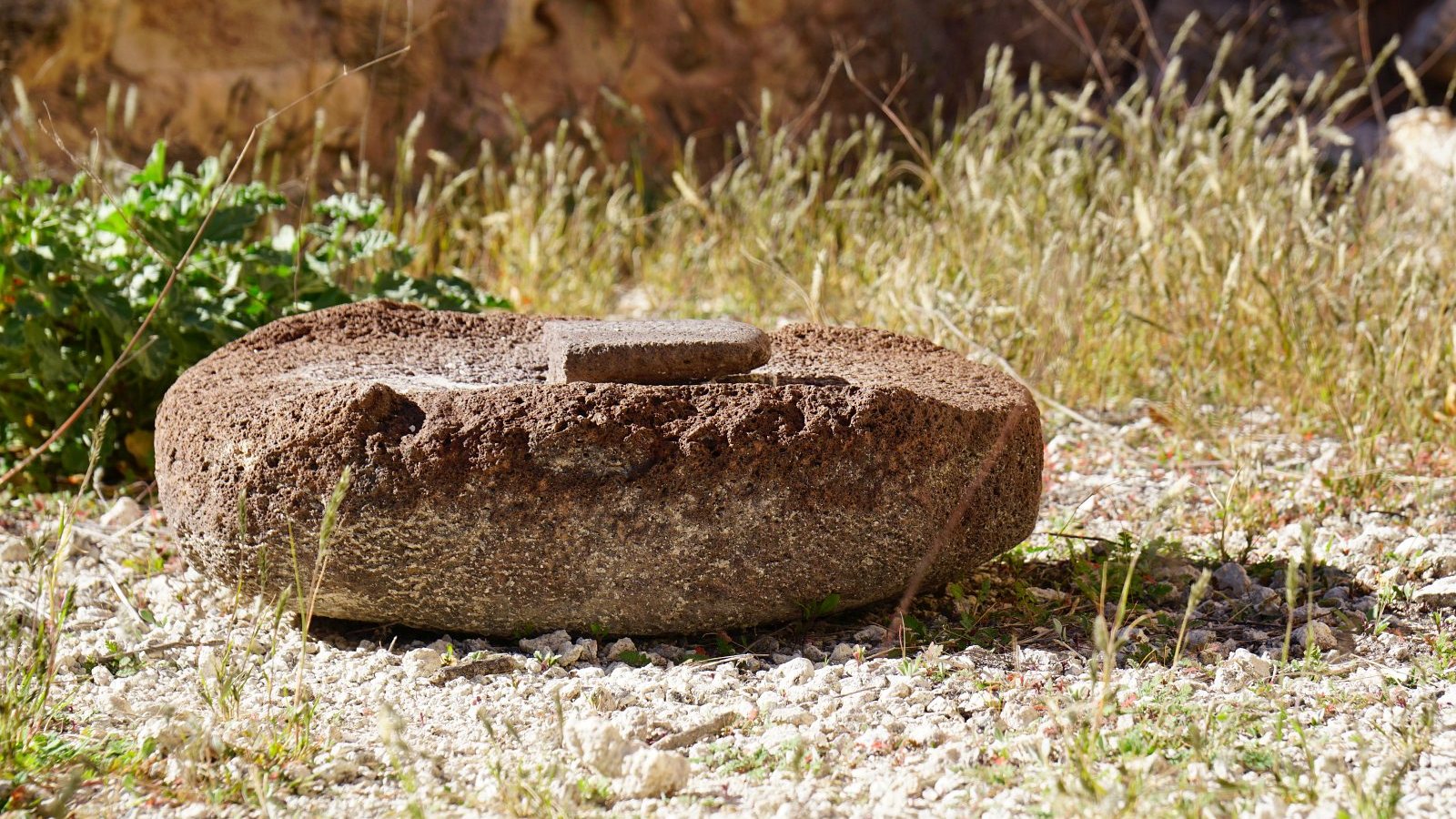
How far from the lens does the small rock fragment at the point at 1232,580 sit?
2605mm

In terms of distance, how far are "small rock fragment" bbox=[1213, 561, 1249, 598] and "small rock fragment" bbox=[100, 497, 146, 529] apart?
229 cm

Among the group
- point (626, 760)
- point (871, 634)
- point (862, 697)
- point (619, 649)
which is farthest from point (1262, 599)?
Result: point (626, 760)

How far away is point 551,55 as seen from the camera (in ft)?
22.2

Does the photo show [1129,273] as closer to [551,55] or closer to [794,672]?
[794,672]

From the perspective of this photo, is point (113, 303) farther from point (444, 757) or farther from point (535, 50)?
point (535, 50)

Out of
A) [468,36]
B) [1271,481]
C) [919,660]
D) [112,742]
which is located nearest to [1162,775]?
[919,660]

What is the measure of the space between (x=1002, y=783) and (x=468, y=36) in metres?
5.45

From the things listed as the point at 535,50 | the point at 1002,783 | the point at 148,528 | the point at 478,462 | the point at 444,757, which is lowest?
the point at 148,528

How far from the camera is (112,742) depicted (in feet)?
6.28

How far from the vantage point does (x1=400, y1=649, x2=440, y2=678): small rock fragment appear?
7.27 feet

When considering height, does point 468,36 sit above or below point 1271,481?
above

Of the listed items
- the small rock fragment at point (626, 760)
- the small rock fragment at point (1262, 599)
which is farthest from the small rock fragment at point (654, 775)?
the small rock fragment at point (1262, 599)

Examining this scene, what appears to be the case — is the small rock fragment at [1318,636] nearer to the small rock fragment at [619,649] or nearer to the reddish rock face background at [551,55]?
the small rock fragment at [619,649]

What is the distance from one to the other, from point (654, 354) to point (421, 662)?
0.65 m
